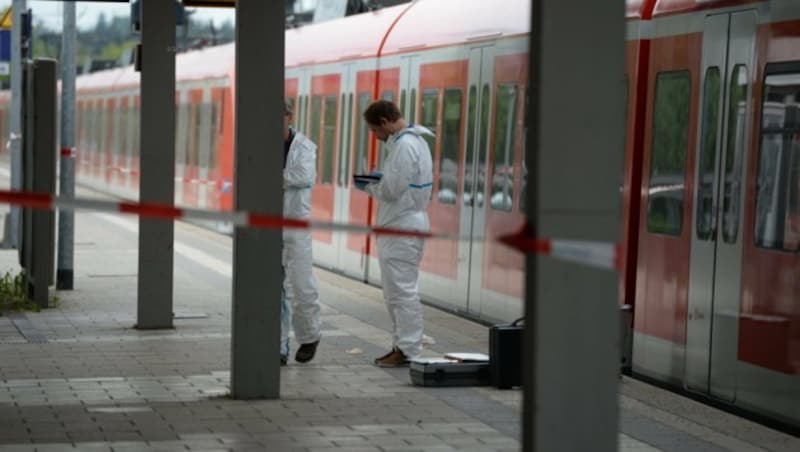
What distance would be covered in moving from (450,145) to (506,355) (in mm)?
6749

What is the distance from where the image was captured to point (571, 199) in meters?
6.05

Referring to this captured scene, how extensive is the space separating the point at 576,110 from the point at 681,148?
5957mm

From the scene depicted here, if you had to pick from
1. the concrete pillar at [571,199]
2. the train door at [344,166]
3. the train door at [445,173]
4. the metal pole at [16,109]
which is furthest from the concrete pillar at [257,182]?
the metal pole at [16,109]

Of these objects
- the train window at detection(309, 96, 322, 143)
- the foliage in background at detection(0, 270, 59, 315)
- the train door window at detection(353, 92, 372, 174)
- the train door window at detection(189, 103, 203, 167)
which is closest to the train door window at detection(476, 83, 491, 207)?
the foliage in background at detection(0, 270, 59, 315)

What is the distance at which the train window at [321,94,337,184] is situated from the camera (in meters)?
23.2

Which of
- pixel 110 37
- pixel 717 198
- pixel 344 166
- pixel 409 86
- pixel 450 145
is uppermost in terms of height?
pixel 110 37

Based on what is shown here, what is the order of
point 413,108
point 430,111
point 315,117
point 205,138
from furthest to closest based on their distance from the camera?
1. point 205,138
2. point 315,117
3. point 413,108
4. point 430,111

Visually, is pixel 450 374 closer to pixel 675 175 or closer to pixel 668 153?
pixel 675 175

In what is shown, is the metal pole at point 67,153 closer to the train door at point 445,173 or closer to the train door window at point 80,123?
the train door at point 445,173

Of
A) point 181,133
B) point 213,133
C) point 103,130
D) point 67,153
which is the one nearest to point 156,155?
point 67,153

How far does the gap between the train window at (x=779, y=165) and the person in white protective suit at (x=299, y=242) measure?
10.1 ft

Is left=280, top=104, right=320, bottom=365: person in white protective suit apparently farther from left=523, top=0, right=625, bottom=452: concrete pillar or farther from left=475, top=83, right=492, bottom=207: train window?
left=523, top=0, right=625, bottom=452: concrete pillar

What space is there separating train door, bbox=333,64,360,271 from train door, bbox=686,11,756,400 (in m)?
10.4

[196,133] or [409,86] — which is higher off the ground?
[409,86]
